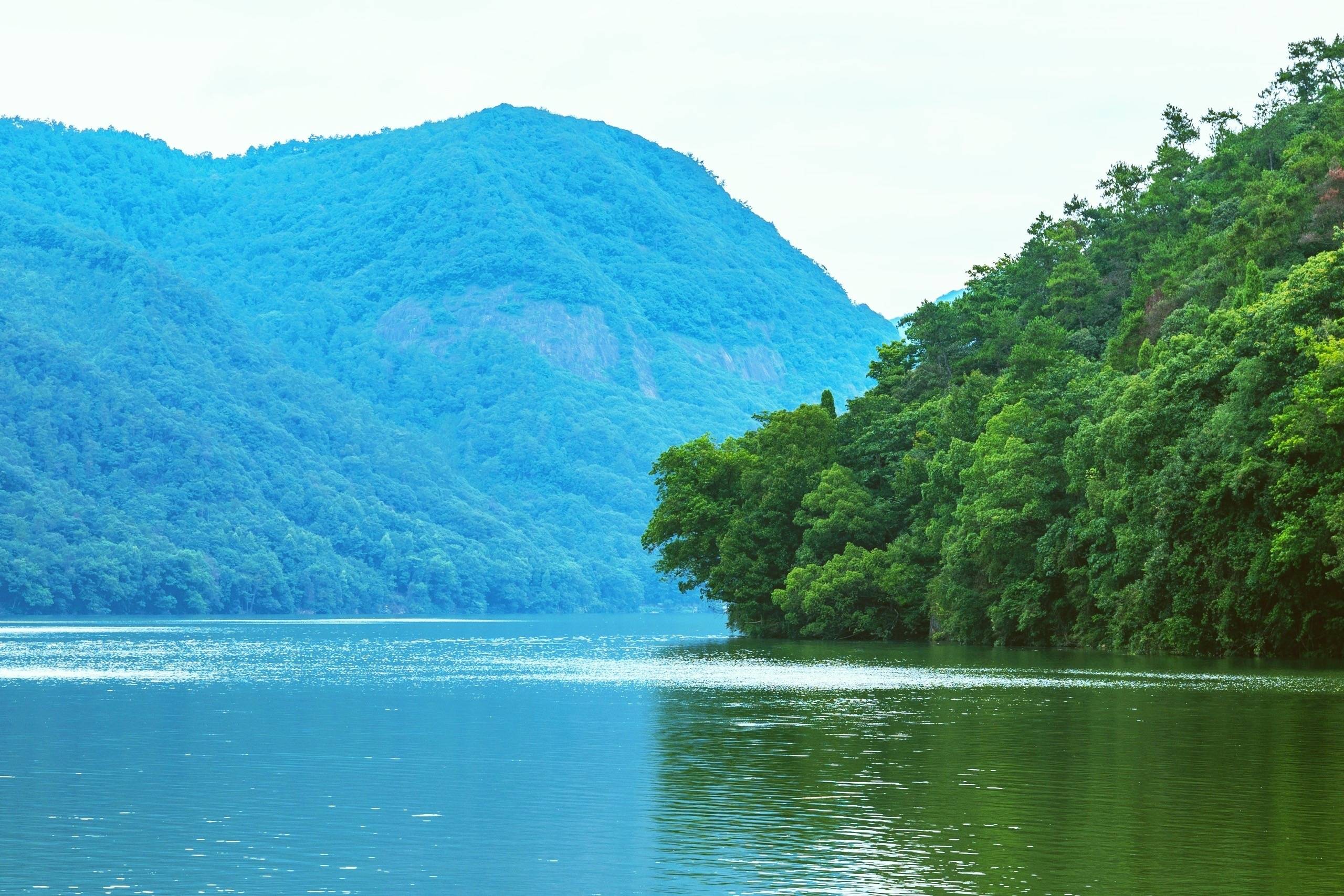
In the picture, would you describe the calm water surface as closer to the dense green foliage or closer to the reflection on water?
the reflection on water

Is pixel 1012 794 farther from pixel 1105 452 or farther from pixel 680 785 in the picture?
pixel 1105 452

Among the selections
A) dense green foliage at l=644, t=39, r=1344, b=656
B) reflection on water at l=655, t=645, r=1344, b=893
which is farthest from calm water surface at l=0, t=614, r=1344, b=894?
dense green foliage at l=644, t=39, r=1344, b=656

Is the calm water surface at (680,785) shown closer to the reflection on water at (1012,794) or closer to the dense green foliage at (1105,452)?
the reflection on water at (1012,794)

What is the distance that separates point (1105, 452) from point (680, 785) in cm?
5342

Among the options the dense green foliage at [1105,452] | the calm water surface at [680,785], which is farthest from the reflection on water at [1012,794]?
the dense green foliage at [1105,452]

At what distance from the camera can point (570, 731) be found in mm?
41094

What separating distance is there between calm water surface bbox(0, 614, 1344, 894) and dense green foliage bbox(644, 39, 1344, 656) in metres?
8.95

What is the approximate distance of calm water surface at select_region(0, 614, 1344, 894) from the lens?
2206 cm

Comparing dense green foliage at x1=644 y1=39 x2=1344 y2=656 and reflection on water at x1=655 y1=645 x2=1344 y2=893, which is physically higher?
dense green foliage at x1=644 y1=39 x2=1344 y2=656

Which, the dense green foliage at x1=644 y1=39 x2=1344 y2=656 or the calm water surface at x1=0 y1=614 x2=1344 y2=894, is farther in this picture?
the dense green foliage at x1=644 y1=39 x2=1344 y2=656

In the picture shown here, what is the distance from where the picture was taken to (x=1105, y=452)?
80250mm

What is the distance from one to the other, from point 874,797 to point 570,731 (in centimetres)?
1341

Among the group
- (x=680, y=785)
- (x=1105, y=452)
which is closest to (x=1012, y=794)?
(x=680, y=785)

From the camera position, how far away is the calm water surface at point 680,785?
2206 centimetres
